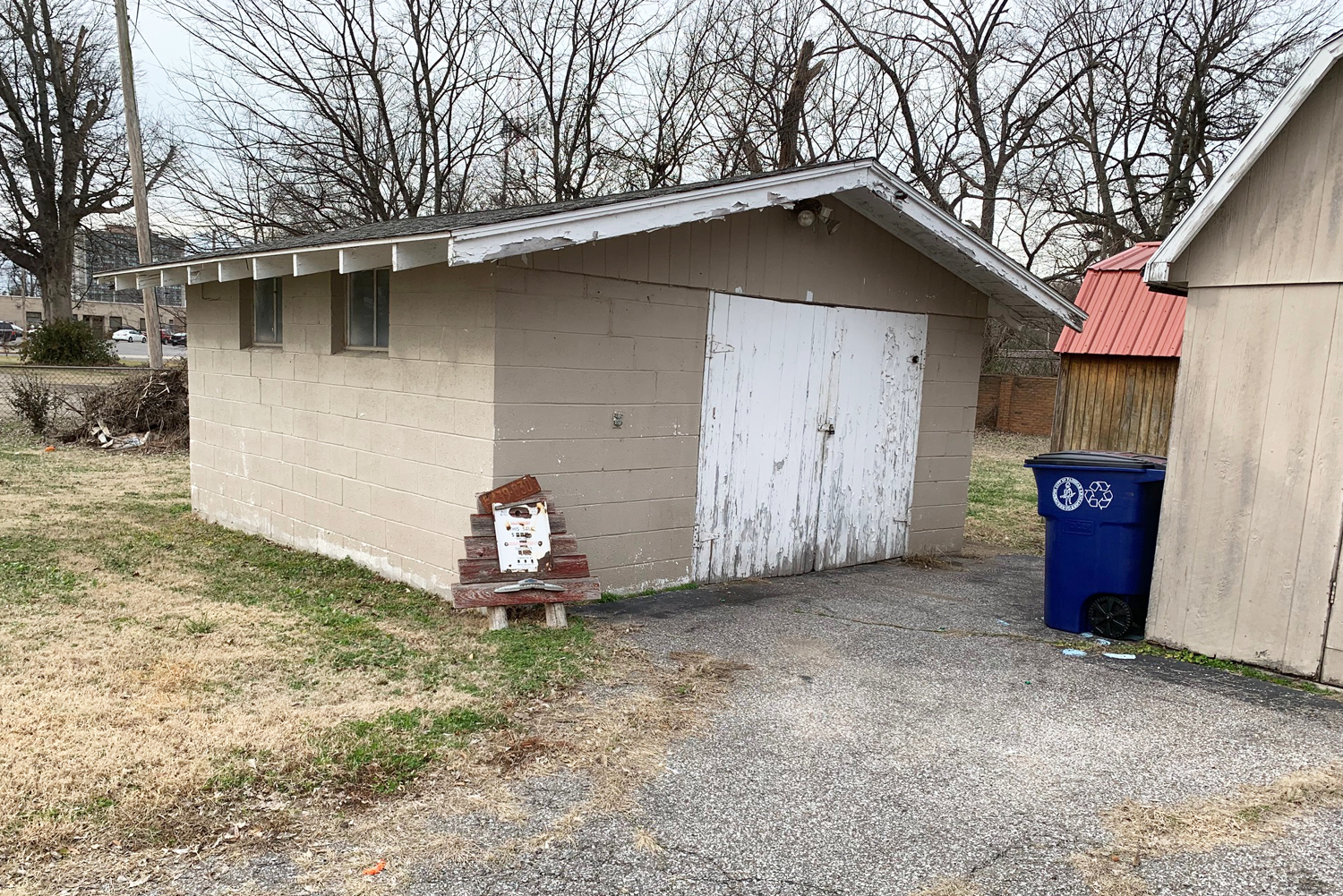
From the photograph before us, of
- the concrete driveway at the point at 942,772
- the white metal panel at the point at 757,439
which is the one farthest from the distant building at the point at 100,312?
the concrete driveway at the point at 942,772

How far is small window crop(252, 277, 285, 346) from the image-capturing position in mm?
8045

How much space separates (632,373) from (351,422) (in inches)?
89.3

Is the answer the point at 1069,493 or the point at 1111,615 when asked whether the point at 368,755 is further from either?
the point at 1111,615

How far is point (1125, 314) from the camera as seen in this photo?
1599 centimetres

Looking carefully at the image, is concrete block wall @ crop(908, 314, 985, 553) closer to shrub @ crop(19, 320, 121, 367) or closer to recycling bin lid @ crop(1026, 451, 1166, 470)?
recycling bin lid @ crop(1026, 451, 1166, 470)

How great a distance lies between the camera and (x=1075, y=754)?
4164 millimetres

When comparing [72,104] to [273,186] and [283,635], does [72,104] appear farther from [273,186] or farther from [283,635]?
[283,635]

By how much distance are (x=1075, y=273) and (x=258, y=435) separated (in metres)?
19.8

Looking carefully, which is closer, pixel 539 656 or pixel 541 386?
pixel 539 656

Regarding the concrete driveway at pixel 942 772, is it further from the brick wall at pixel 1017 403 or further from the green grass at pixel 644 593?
the brick wall at pixel 1017 403

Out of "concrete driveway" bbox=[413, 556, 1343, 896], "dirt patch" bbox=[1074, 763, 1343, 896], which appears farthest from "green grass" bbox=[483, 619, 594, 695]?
"dirt patch" bbox=[1074, 763, 1343, 896]

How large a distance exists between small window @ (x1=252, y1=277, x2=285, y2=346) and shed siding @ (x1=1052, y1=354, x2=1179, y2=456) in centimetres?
1262

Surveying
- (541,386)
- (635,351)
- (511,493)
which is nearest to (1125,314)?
(635,351)

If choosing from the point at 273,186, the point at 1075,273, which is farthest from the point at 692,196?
the point at 1075,273
